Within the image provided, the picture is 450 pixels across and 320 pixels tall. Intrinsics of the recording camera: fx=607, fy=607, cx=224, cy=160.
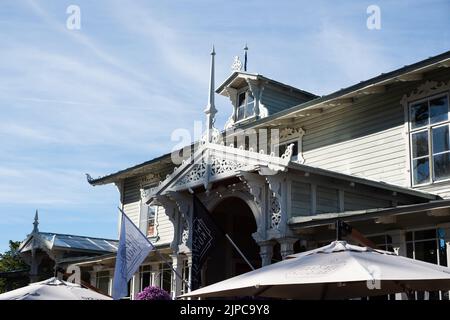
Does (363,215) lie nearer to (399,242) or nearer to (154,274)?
Answer: (399,242)

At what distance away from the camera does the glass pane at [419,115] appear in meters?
14.4

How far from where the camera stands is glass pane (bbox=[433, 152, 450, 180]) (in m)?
13.8

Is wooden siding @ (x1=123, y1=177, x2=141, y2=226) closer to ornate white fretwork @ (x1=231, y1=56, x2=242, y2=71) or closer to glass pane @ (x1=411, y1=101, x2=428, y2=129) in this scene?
ornate white fretwork @ (x1=231, y1=56, x2=242, y2=71)

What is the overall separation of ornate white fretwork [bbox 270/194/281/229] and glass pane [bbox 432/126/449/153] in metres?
4.10

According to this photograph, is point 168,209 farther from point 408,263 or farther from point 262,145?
point 408,263

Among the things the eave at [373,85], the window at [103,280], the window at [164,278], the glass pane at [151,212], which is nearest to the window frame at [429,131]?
the eave at [373,85]

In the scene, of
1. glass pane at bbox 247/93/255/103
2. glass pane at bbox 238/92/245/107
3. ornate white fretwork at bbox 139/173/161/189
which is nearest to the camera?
glass pane at bbox 247/93/255/103

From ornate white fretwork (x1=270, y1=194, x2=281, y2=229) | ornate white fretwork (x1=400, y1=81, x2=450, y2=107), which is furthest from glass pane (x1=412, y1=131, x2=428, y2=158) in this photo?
ornate white fretwork (x1=270, y1=194, x2=281, y2=229)

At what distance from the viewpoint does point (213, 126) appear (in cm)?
1820

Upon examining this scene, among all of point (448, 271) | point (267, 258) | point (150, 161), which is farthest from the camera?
point (150, 161)

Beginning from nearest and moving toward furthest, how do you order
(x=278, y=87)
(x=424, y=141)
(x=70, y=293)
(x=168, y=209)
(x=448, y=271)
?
(x=448, y=271)
(x=70, y=293)
(x=424, y=141)
(x=168, y=209)
(x=278, y=87)

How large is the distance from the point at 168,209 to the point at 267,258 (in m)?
3.96
